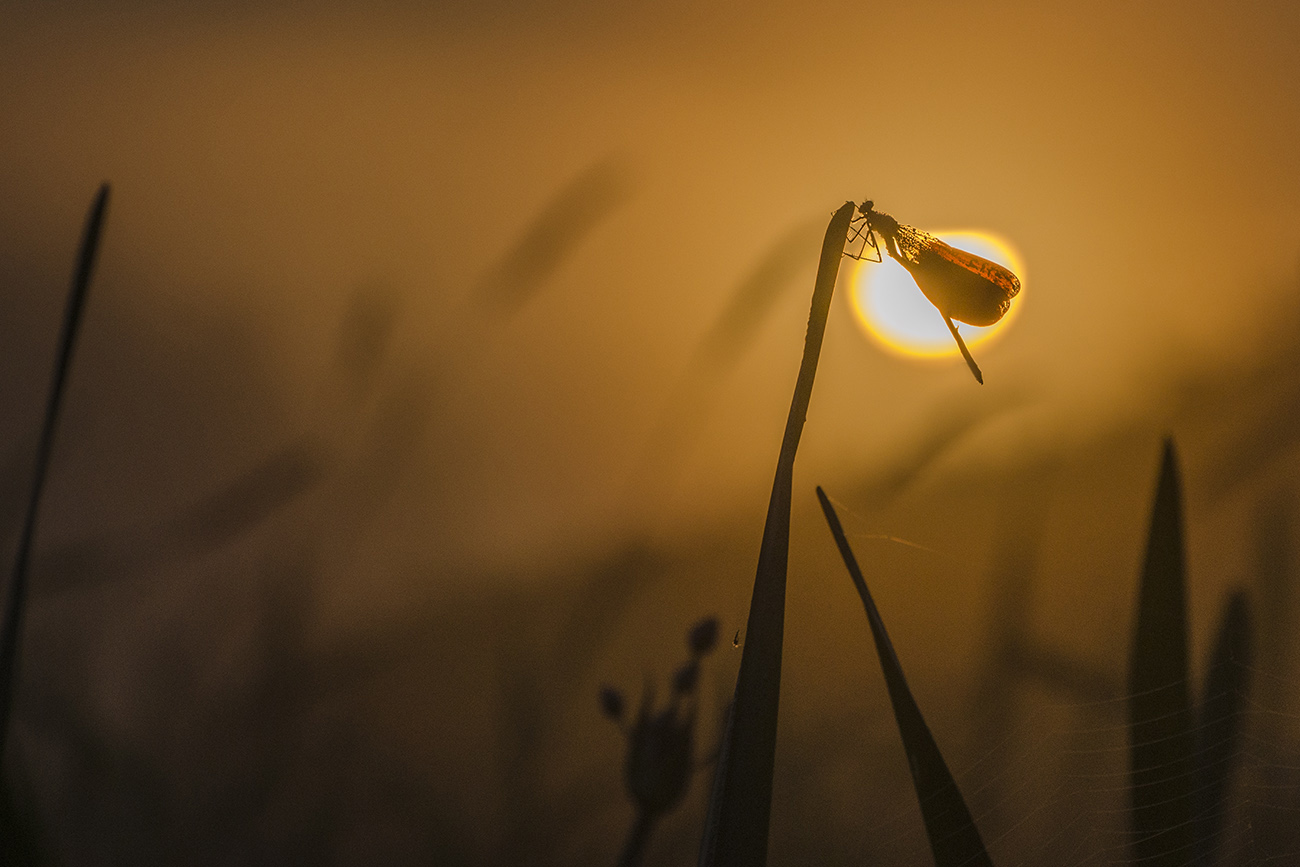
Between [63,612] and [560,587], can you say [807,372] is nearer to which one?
[560,587]

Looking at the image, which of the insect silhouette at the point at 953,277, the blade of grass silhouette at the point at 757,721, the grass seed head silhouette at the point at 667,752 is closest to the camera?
the blade of grass silhouette at the point at 757,721

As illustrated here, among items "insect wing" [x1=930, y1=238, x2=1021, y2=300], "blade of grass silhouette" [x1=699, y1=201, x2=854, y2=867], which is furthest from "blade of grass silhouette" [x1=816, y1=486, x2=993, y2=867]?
"insect wing" [x1=930, y1=238, x2=1021, y2=300]

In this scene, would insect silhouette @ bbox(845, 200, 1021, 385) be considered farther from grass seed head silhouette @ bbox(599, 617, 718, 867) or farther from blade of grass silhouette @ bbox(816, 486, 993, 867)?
grass seed head silhouette @ bbox(599, 617, 718, 867)

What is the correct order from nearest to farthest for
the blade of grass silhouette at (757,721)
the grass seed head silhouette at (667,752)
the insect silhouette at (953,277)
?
the blade of grass silhouette at (757,721) < the insect silhouette at (953,277) < the grass seed head silhouette at (667,752)

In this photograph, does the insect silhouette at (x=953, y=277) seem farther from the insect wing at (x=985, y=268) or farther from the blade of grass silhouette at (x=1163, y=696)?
the blade of grass silhouette at (x=1163, y=696)

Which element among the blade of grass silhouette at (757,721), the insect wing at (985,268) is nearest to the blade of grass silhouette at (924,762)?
the blade of grass silhouette at (757,721)

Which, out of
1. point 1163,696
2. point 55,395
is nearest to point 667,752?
point 1163,696

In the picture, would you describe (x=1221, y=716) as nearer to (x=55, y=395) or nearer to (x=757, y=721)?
(x=757, y=721)
